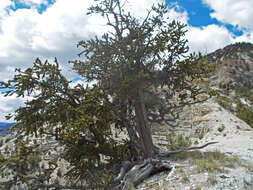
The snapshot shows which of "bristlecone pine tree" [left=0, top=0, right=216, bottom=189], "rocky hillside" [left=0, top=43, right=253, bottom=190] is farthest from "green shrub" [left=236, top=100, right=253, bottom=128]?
"bristlecone pine tree" [left=0, top=0, right=216, bottom=189]

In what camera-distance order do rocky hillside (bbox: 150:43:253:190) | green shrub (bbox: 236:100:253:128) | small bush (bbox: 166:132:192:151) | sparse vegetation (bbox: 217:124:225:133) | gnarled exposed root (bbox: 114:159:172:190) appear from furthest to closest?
green shrub (bbox: 236:100:253:128)
sparse vegetation (bbox: 217:124:225:133)
small bush (bbox: 166:132:192:151)
gnarled exposed root (bbox: 114:159:172:190)
rocky hillside (bbox: 150:43:253:190)

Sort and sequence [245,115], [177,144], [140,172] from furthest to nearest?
[245,115] < [177,144] < [140,172]

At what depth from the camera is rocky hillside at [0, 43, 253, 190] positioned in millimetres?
5840

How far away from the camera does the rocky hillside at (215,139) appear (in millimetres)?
5840

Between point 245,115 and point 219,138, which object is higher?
point 245,115

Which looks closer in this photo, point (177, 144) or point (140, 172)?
point (140, 172)

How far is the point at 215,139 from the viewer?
→ 55.6 ft

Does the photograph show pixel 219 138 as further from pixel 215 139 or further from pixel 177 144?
pixel 177 144

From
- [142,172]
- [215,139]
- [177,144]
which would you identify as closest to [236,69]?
[215,139]

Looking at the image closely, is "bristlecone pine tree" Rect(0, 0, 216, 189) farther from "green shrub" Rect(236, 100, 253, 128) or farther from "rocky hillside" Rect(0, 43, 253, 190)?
"green shrub" Rect(236, 100, 253, 128)

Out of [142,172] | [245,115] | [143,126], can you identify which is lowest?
[142,172]

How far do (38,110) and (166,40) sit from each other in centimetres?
655

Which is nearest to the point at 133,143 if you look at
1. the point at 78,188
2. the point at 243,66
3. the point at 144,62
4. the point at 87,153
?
the point at 87,153

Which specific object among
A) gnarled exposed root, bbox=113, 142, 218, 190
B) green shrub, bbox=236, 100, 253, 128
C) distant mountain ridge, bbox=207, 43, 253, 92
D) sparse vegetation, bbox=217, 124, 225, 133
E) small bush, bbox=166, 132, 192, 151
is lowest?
gnarled exposed root, bbox=113, 142, 218, 190
